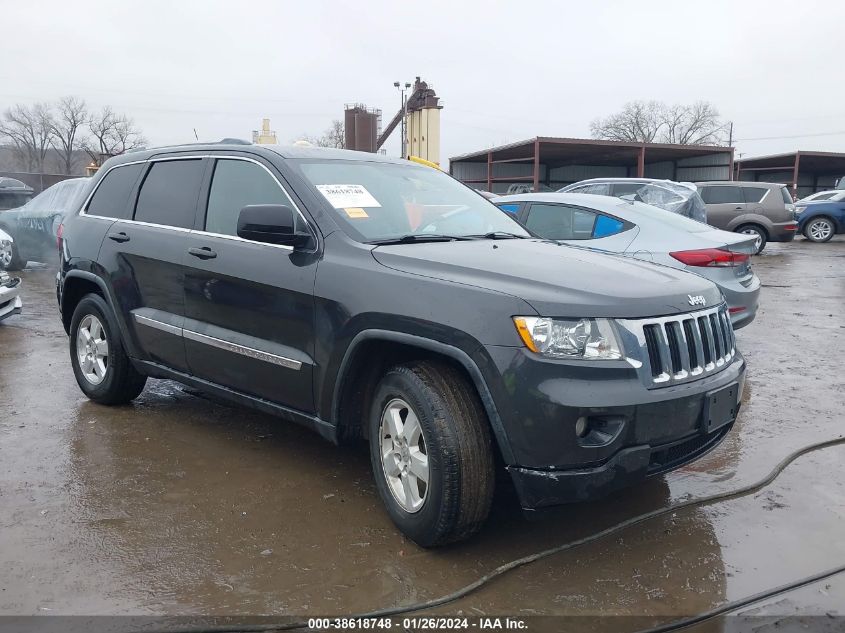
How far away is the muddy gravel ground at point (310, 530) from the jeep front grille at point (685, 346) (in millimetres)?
832

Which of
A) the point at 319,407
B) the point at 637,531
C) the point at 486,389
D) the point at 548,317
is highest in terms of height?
the point at 548,317

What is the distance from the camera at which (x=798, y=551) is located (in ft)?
10.6

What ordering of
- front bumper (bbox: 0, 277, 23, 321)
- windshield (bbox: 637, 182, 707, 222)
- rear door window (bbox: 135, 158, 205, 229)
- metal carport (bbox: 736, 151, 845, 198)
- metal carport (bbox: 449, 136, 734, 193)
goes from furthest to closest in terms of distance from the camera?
metal carport (bbox: 736, 151, 845, 198), metal carport (bbox: 449, 136, 734, 193), windshield (bbox: 637, 182, 707, 222), front bumper (bbox: 0, 277, 23, 321), rear door window (bbox: 135, 158, 205, 229)

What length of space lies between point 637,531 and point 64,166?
3414 inches

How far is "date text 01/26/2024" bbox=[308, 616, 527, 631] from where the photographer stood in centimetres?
265

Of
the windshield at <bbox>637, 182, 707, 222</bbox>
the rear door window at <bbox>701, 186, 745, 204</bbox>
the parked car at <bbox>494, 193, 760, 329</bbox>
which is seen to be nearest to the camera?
the parked car at <bbox>494, 193, 760, 329</bbox>

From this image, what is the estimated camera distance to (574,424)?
8.93 ft

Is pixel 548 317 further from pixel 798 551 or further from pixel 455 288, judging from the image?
pixel 798 551

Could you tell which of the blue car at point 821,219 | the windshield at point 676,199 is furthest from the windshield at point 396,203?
the blue car at point 821,219

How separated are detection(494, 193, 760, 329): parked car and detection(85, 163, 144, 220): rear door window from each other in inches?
126

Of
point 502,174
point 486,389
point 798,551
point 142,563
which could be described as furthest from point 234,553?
point 502,174

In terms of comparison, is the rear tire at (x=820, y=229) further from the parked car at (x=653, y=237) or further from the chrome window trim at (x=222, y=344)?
the chrome window trim at (x=222, y=344)

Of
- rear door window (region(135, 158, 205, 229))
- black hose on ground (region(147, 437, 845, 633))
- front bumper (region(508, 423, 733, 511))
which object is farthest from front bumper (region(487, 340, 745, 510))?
rear door window (region(135, 158, 205, 229))

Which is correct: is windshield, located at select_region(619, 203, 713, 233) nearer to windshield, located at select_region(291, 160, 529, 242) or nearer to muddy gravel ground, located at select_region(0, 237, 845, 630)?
muddy gravel ground, located at select_region(0, 237, 845, 630)
